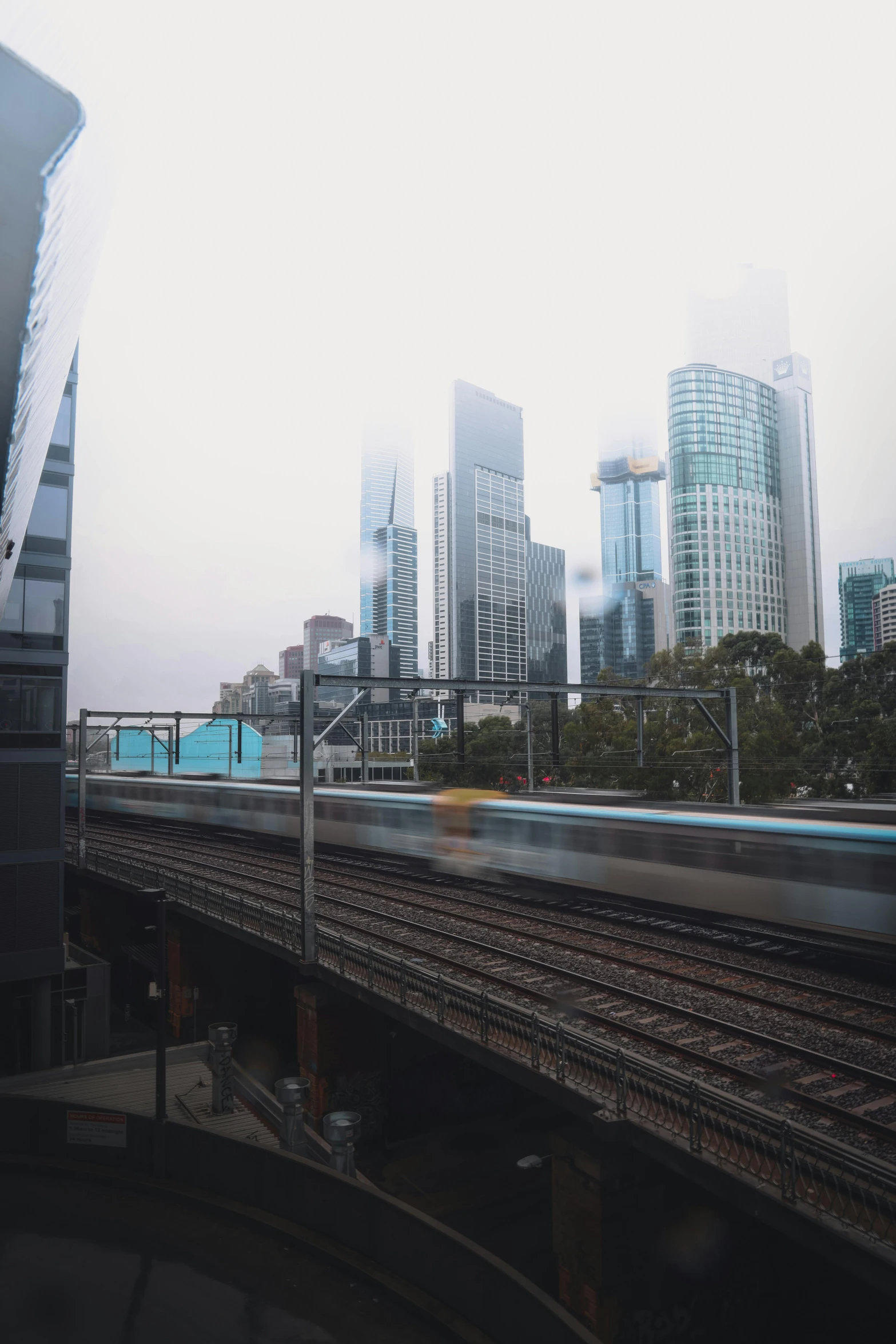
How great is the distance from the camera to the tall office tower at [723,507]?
9056cm

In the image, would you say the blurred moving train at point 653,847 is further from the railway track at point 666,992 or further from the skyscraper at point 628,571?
the skyscraper at point 628,571

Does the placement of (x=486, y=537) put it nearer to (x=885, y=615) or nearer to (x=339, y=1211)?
(x=885, y=615)

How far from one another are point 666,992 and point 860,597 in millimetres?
64107

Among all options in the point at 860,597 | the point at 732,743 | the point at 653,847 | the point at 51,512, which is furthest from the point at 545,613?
the point at 653,847

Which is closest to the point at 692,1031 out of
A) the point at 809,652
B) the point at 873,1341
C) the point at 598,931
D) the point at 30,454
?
the point at 873,1341

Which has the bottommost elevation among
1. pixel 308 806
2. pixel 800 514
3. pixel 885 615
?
pixel 308 806

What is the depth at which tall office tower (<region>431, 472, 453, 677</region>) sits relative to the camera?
101 meters

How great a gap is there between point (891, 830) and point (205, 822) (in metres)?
21.3

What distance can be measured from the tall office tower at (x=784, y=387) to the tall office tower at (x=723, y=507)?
47.0 inches

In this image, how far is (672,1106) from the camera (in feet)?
21.5

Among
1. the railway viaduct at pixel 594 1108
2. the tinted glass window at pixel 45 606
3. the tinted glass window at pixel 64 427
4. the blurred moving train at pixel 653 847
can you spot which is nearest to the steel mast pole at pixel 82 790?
the blurred moving train at pixel 653 847

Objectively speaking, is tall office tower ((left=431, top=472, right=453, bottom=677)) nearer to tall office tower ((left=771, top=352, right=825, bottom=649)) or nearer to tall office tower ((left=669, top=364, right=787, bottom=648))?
tall office tower ((left=669, top=364, right=787, bottom=648))

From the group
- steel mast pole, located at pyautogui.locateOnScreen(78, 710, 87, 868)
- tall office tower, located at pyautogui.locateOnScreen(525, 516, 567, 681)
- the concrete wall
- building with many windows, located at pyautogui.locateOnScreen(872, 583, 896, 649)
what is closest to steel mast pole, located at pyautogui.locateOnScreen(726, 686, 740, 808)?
the concrete wall

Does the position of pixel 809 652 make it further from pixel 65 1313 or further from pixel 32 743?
pixel 65 1313
